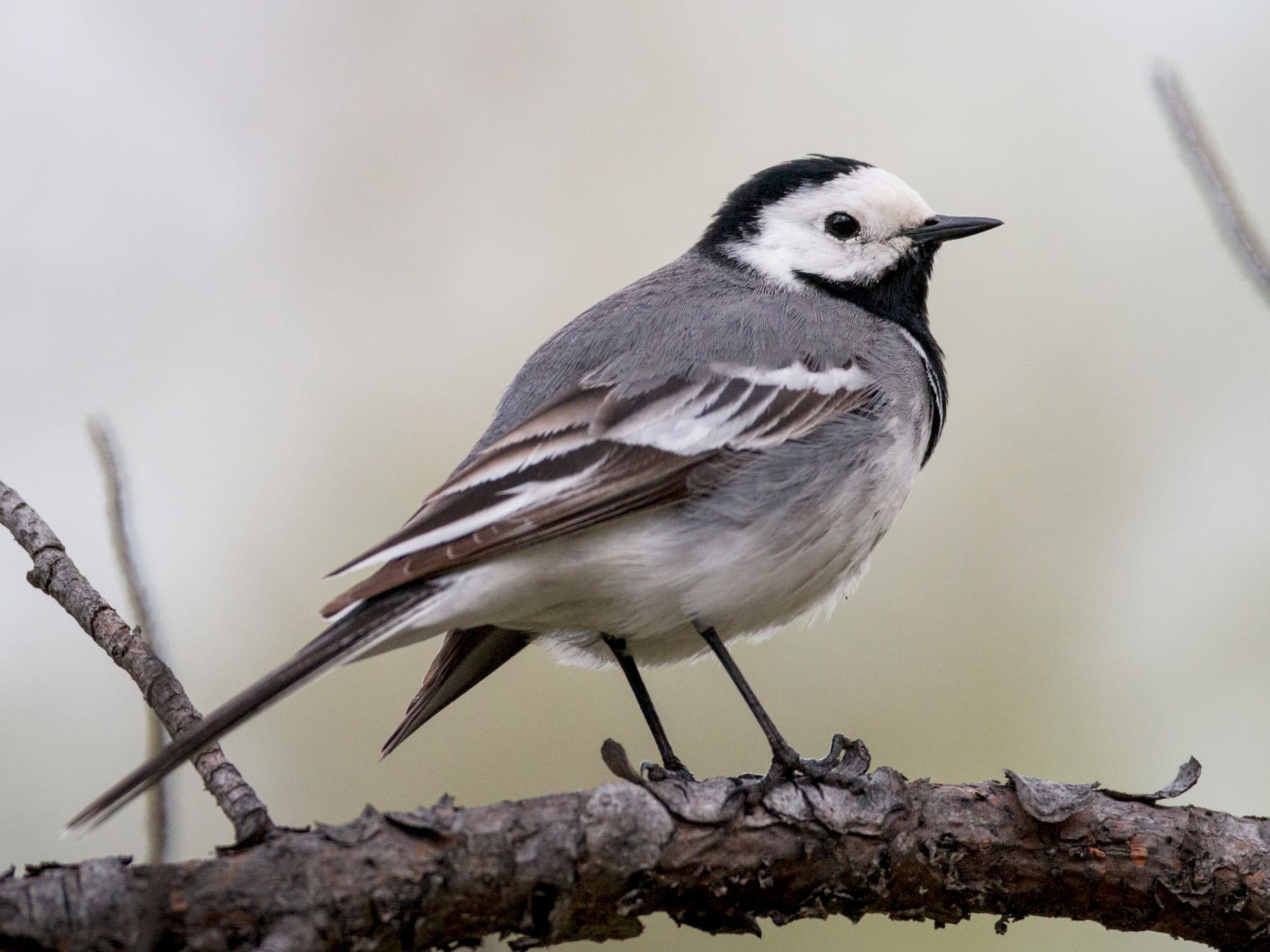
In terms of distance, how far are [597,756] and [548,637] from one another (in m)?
1.63

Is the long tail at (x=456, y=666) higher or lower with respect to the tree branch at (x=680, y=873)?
higher

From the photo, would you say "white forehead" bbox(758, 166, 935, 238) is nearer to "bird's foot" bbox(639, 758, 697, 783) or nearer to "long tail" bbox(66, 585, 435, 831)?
A: "bird's foot" bbox(639, 758, 697, 783)

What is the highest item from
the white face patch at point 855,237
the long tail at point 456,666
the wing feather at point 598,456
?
the white face patch at point 855,237

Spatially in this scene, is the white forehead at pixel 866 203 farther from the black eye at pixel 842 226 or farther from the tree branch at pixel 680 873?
the tree branch at pixel 680 873

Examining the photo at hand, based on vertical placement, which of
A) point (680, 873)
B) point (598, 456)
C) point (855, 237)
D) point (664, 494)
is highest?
point (855, 237)

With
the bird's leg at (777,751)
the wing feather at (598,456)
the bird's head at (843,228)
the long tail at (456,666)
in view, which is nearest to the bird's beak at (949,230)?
the bird's head at (843,228)

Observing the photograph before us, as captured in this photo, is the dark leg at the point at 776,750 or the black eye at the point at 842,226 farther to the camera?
the black eye at the point at 842,226

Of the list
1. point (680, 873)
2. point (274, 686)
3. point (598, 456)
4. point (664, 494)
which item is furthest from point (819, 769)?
point (274, 686)

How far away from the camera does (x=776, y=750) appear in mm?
3270

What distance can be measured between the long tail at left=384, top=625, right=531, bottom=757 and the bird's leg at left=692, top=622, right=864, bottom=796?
0.63 metres

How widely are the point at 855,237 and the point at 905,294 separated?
0.28 meters

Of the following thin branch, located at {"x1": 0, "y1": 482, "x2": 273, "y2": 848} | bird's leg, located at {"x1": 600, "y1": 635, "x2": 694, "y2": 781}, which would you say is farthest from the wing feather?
bird's leg, located at {"x1": 600, "y1": 635, "x2": 694, "y2": 781}

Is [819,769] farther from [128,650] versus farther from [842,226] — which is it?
[842,226]

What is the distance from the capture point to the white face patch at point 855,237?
4.54 meters
